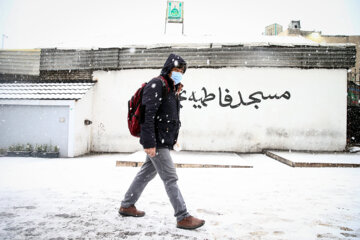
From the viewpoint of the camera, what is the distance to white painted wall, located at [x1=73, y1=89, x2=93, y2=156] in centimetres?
812

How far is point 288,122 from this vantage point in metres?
8.63

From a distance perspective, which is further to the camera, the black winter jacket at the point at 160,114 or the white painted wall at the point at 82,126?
the white painted wall at the point at 82,126

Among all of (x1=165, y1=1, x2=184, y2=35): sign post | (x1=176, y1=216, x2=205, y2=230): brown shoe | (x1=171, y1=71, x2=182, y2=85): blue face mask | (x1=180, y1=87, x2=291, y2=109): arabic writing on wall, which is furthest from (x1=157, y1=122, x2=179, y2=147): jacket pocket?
(x1=165, y1=1, x2=184, y2=35): sign post

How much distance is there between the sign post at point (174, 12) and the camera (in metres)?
12.8

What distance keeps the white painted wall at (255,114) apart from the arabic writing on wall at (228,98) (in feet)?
0.18

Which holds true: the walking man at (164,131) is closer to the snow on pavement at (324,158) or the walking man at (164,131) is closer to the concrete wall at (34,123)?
the snow on pavement at (324,158)

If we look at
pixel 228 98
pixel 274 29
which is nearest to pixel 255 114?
pixel 228 98

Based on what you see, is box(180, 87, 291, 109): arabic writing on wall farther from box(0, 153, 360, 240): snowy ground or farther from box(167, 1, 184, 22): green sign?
box(167, 1, 184, 22): green sign

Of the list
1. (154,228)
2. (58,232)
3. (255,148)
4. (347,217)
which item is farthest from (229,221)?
(255,148)

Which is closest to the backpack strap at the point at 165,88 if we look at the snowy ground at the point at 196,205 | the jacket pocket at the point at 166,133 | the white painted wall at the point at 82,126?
the jacket pocket at the point at 166,133

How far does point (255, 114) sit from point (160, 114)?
698 cm

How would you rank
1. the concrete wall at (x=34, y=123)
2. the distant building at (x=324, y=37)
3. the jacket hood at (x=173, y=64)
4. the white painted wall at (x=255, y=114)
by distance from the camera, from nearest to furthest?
the jacket hood at (x=173, y=64)
the concrete wall at (x=34, y=123)
the white painted wall at (x=255, y=114)
the distant building at (x=324, y=37)

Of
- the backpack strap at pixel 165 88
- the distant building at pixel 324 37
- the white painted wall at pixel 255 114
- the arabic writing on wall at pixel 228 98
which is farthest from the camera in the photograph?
the distant building at pixel 324 37

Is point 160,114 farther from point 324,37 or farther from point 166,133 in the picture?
point 324,37
